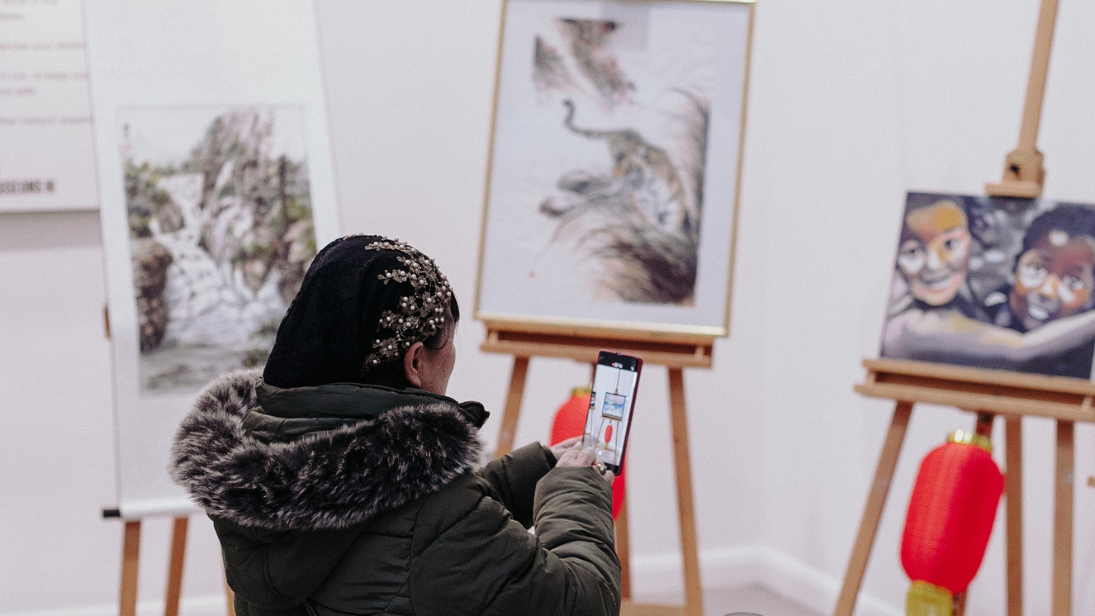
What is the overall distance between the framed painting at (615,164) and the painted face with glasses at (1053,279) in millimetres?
629

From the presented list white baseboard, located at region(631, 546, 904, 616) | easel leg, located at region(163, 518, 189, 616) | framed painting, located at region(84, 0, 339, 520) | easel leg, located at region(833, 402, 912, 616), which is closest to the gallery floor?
white baseboard, located at region(631, 546, 904, 616)

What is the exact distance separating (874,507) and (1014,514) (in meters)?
0.28

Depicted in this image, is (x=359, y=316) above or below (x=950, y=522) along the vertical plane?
above

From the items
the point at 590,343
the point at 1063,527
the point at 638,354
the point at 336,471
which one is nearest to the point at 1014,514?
the point at 1063,527

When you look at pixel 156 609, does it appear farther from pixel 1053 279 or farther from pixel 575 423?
pixel 1053 279

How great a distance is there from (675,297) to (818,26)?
1264 millimetres

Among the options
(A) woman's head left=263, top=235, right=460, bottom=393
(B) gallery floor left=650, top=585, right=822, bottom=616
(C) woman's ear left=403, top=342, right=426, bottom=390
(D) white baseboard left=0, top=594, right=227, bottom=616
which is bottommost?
(B) gallery floor left=650, top=585, right=822, bottom=616

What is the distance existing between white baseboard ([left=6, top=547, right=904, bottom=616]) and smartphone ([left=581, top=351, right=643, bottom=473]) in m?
1.72

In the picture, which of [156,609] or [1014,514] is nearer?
[1014,514]

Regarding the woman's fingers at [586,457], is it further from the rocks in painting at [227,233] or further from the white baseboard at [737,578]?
the white baseboard at [737,578]

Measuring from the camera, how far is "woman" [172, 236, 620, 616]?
1062mm

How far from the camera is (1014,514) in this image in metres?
1.96

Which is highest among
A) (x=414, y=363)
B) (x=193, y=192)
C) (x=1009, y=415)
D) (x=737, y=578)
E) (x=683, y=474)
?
(x=193, y=192)

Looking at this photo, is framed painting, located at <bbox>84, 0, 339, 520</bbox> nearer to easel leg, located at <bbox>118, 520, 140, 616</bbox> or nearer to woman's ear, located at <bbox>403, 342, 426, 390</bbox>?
easel leg, located at <bbox>118, 520, 140, 616</bbox>
